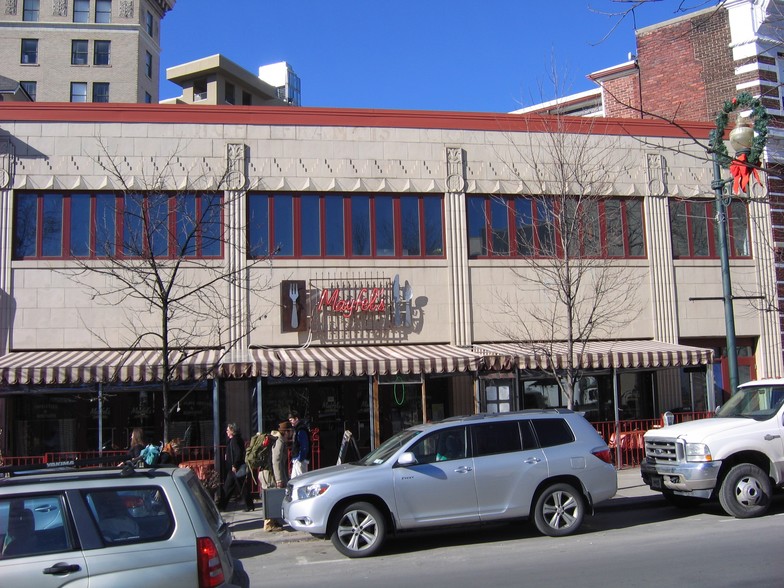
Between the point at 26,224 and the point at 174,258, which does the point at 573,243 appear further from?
the point at 26,224

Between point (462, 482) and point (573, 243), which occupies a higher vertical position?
point (573, 243)

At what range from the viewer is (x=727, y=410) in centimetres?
1166

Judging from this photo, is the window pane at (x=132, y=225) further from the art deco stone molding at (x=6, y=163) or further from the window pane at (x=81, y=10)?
the window pane at (x=81, y=10)

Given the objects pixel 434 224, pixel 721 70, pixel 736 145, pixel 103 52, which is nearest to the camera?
pixel 736 145

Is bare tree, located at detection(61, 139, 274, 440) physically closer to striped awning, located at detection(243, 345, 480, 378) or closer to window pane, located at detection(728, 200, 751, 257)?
striped awning, located at detection(243, 345, 480, 378)

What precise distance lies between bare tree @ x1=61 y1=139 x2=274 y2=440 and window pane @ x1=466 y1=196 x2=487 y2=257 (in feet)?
15.9

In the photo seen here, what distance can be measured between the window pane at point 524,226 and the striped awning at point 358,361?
3282 mm

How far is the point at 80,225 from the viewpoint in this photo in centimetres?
1616

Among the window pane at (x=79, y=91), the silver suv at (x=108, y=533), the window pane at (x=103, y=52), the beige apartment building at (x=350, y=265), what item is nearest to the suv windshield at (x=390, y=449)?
the beige apartment building at (x=350, y=265)

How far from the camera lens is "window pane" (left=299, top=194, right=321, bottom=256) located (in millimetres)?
16875

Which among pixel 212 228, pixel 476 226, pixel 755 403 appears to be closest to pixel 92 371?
pixel 212 228

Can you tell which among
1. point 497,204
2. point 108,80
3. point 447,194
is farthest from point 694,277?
point 108,80

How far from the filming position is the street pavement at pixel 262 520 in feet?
36.6

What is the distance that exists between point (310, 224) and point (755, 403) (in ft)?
32.7
